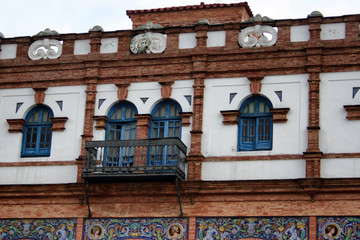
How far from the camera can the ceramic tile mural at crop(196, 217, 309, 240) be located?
25469 millimetres

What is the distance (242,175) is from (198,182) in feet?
4.47

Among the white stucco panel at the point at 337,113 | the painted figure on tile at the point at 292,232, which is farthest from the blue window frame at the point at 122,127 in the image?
the white stucco panel at the point at 337,113

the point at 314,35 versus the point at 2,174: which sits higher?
the point at 314,35

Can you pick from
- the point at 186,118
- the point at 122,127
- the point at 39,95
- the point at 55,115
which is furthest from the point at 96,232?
the point at 39,95

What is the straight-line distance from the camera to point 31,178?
93.1 ft

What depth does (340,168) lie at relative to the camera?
84.5 ft

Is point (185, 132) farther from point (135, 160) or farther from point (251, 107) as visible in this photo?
point (251, 107)

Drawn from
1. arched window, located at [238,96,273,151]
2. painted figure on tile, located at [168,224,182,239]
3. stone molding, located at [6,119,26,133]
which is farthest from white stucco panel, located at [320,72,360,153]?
stone molding, located at [6,119,26,133]

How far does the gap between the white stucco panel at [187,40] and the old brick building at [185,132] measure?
38 mm

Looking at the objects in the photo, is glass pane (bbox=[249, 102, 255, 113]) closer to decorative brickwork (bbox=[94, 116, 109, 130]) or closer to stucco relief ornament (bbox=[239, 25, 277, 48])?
stucco relief ornament (bbox=[239, 25, 277, 48])

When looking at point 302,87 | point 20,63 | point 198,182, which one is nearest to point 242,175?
point 198,182

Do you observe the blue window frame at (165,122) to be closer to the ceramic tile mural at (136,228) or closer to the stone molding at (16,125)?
the ceramic tile mural at (136,228)

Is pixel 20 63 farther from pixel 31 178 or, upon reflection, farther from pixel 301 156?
pixel 301 156

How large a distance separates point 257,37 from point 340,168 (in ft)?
17.1
